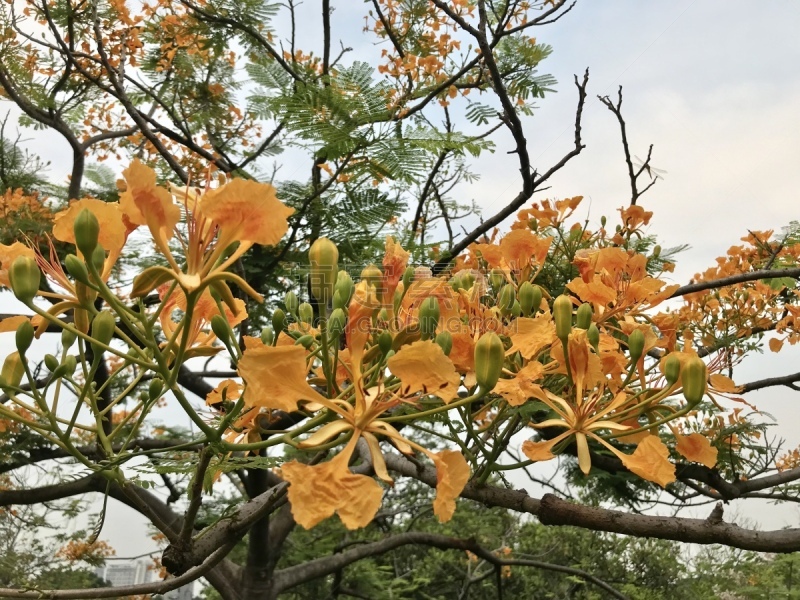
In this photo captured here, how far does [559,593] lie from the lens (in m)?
7.75

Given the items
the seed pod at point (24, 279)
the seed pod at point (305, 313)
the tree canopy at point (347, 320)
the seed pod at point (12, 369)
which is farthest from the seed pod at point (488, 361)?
the seed pod at point (12, 369)

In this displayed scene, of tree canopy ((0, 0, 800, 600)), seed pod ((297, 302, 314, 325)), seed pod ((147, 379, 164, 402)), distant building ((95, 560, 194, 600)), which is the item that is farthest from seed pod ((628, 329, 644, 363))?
distant building ((95, 560, 194, 600))

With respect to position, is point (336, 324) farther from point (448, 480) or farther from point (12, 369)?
point (12, 369)

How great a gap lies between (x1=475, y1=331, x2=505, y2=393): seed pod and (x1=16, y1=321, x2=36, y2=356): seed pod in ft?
2.17

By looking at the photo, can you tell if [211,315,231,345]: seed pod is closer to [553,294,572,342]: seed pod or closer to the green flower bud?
the green flower bud

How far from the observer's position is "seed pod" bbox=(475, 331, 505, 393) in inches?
32.8

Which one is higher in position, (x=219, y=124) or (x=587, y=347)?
(x=219, y=124)

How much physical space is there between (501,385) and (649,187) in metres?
2.31

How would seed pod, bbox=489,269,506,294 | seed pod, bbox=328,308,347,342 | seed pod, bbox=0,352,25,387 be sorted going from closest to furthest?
seed pod, bbox=328,308,347,342, seed pod, bbox=0,352,25,387, seed pod, bbox=489,269,506,294

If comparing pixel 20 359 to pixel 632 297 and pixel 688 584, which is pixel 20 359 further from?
pixel 688 584

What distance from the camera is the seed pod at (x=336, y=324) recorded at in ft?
2.88

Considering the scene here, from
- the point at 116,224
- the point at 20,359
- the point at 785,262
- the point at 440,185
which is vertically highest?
the point at 440,185

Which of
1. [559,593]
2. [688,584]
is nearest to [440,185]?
[559,593]

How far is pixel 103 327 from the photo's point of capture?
892mm
